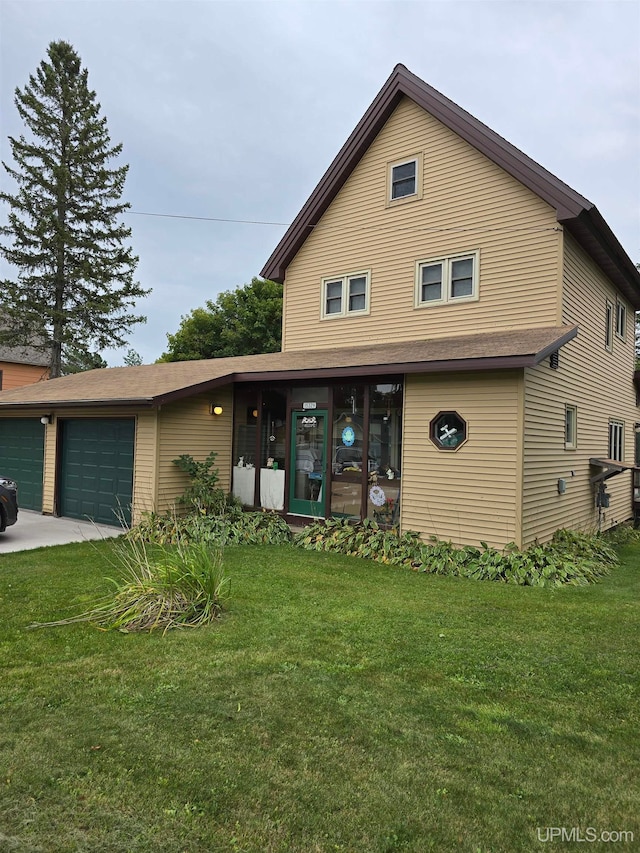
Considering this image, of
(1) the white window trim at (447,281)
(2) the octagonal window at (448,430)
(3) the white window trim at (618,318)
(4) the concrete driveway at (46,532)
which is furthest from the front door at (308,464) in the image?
(3) the white window trim at (618,318)

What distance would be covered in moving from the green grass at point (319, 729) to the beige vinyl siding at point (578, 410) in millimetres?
3016

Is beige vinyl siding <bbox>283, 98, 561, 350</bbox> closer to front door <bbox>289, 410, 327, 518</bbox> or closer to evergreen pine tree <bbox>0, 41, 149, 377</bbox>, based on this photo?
front door <bbox>289, 410, 327, 518</bbox>

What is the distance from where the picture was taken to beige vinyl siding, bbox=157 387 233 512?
10.2m

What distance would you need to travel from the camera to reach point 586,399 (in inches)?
432

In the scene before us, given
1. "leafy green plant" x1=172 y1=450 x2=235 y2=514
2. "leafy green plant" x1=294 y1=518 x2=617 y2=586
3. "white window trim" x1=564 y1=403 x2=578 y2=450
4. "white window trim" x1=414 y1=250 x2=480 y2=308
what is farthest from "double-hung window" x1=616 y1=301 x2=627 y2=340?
"leafy green plant" x1=172 y1=450 x2=235 y2=514

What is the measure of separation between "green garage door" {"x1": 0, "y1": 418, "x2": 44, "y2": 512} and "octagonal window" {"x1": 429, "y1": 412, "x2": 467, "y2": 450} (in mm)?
9324

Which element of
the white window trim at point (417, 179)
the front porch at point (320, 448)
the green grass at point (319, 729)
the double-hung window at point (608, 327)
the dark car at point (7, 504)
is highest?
the white window trim at point (417, 179)

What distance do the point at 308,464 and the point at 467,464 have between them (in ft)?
10.8

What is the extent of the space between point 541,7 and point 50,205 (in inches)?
873

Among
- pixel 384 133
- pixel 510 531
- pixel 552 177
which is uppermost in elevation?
pixel 384 133

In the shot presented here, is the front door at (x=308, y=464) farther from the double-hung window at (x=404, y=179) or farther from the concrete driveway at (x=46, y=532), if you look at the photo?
the double-hung window at (x=404, y=179)

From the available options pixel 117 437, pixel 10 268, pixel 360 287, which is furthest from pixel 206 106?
pixel 117 437

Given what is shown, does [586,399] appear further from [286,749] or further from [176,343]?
[176,343]

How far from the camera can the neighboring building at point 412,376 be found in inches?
328
